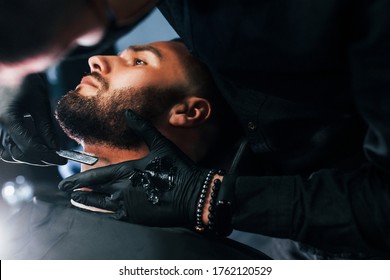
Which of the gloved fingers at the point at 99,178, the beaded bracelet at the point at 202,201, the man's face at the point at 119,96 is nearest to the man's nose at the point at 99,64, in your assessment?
the man's face at the point at 119,96

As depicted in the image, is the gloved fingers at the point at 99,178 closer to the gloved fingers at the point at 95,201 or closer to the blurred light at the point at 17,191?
the gloved fingers at the point at 95,201

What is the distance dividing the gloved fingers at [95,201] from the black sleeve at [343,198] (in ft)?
1.00

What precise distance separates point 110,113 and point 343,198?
594 millimetres

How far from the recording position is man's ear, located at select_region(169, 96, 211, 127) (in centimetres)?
113

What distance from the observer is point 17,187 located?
1.14 m

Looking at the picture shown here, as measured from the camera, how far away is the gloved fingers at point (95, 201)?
103cm

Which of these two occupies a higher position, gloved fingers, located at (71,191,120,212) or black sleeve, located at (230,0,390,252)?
gloved fingers, located at (71,191,120,212)

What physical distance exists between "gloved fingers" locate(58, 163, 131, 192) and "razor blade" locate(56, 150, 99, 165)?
3cm

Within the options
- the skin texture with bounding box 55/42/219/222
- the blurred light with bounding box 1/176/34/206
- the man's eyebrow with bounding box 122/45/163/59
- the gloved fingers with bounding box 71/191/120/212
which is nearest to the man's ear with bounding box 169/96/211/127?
the skin texture with bounding box 55/42/219/222

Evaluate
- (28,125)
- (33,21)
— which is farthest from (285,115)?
(28,125)

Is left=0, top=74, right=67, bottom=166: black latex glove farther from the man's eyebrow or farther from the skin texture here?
the man's eyebrow

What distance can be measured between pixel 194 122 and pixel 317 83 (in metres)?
0.37
